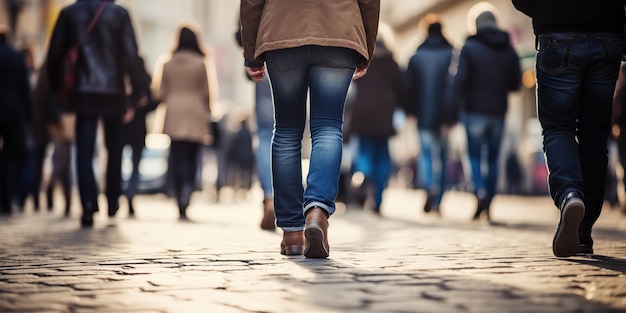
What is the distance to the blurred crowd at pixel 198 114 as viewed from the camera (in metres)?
7.66

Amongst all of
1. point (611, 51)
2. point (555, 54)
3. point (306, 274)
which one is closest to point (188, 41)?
point (555, 54)

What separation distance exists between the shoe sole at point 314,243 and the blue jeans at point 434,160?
5.65 m

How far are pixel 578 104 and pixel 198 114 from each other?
4955mm

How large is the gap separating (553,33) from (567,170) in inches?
28.5

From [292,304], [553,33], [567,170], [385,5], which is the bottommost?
[292,304]

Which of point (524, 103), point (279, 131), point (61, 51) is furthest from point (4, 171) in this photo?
point (524, 103)

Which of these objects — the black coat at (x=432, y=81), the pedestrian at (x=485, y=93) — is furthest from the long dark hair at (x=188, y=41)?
the pedestrian at (x=485, y=93)

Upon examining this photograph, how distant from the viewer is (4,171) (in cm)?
1004

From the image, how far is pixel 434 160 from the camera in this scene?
1041 cm

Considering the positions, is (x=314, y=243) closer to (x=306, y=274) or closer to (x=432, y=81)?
(x=306, y=274)

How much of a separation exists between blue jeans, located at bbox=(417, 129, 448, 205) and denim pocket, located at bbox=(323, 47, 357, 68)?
542 cm

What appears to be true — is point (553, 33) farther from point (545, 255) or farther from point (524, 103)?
point (524, 103)

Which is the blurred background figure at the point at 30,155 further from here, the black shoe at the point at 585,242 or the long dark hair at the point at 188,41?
the black shoe at the point at 585,242

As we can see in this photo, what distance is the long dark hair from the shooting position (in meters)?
9.19
